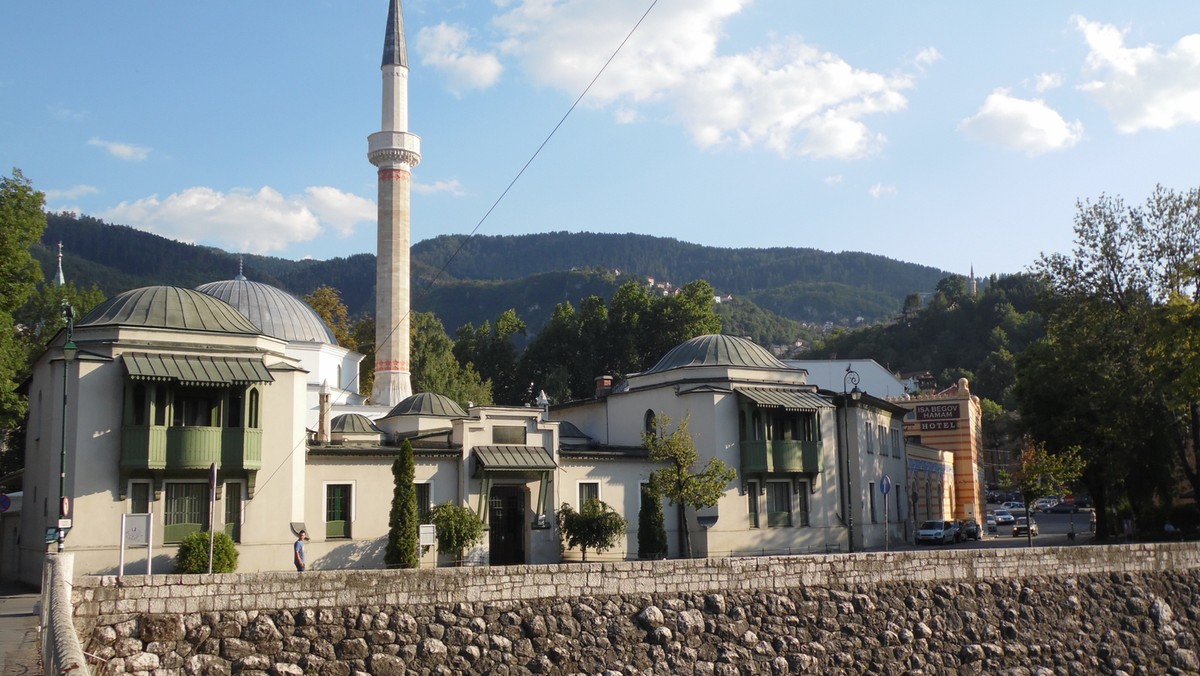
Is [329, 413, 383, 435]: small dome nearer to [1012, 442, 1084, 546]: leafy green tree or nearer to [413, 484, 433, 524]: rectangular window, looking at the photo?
[413, 484, 433, 524]: rectangular window

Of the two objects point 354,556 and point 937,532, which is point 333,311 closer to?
point 937,532

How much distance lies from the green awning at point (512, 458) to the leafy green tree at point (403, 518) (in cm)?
356

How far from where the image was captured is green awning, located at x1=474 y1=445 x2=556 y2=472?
104 feet

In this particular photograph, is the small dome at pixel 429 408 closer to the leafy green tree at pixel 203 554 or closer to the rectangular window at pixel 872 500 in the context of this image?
the leafy green tree at pixel 203 554

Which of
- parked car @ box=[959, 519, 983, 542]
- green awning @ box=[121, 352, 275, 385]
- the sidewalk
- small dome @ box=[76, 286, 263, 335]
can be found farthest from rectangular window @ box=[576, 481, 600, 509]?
parked car @ box=[959, 519, 983, 542]

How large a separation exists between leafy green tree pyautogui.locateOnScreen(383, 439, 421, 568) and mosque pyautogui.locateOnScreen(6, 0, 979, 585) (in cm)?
72

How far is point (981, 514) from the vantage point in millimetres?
61938

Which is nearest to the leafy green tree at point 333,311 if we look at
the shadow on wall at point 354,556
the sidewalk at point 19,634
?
the shadow on wall at point 354,556

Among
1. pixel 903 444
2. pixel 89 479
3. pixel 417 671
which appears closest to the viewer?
pixel 417 671

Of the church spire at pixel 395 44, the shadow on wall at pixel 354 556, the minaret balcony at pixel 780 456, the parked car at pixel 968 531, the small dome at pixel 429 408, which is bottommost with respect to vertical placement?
the parked car at pixel 968 531

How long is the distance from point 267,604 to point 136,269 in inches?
5655

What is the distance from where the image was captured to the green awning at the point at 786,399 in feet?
118

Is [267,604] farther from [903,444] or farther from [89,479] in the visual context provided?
[903,444]

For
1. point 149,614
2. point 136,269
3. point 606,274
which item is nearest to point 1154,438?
point 149,614
